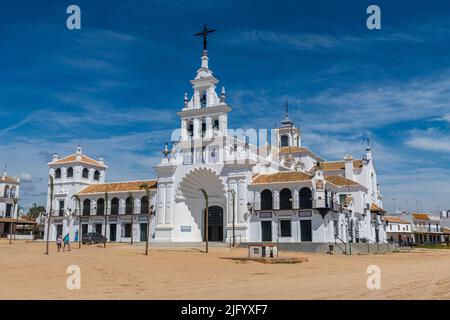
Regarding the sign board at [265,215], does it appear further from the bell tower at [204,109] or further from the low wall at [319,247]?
the bell tower at [204,109]

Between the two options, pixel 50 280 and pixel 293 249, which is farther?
pixel 293 249

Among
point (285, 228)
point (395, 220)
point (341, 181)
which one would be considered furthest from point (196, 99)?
point (395, 220)

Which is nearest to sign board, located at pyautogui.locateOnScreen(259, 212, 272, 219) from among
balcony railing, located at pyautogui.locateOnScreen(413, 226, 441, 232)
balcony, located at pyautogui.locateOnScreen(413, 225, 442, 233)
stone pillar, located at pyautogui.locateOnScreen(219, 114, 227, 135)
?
stone pillar, located at pyautogui.locateOnScreen(219, 114, 227, 135)

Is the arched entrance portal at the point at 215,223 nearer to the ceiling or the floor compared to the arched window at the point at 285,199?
nearer to the floor

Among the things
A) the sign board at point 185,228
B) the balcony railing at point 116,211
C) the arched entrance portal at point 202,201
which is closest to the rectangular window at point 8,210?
the balcony railing at point 116,211

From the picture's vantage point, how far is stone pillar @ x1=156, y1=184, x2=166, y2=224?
4875cm

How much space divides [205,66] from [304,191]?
1788cm

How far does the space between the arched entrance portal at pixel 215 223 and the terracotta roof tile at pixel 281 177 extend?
523 centimetres

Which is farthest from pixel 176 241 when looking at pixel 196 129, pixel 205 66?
pixel 205 66

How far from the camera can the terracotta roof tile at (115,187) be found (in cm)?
5319

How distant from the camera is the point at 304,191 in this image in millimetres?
42781

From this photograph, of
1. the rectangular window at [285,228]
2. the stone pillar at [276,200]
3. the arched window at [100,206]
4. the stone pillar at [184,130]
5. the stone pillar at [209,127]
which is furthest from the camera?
the arched window at [100,206]

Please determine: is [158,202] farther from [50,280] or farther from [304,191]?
[50,280]

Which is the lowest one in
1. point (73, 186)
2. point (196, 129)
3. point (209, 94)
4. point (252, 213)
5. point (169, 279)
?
point (169, 279)
